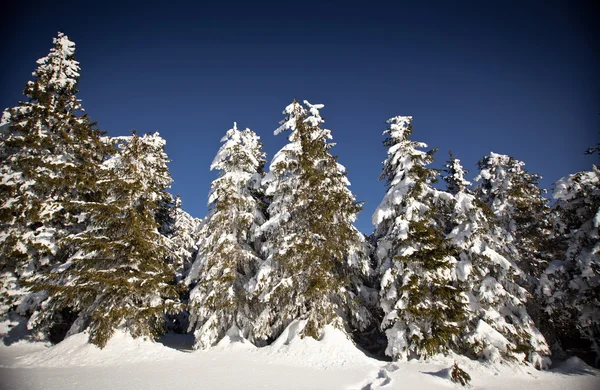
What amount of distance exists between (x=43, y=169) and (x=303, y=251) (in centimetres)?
1711

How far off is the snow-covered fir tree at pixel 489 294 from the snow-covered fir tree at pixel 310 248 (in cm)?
479

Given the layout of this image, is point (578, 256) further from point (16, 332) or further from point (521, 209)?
point (16, 332)

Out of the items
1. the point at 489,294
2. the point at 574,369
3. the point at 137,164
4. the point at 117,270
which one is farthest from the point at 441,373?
the point at 137,164

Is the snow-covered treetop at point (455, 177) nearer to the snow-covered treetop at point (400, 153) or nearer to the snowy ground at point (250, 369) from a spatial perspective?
the snow-covered treetop at point (400, 153)

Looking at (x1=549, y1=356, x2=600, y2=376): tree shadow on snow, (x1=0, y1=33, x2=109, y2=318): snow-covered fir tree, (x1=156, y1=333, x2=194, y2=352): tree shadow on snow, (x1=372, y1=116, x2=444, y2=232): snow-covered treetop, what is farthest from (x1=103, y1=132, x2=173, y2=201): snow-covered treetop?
(x1=549, y1=356, x2=600, y2=376): tree shadow on snow

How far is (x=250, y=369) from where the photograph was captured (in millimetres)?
11281

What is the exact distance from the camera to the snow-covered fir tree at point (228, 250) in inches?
620

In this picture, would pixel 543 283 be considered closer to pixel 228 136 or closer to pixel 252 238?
pixel 252 238

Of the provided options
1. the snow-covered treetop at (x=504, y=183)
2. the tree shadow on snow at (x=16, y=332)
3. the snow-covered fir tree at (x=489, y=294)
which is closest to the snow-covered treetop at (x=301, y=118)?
the snow-covered fir tree at (x=489, y=294)

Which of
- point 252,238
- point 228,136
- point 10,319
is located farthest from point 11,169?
point 252,238

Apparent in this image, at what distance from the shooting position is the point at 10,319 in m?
17.0

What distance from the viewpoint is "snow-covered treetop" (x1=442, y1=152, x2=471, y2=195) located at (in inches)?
636

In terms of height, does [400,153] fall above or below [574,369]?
above

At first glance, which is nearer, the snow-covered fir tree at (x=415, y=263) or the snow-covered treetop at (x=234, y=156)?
the snow-covered fir tree at (x=415, y=263)
